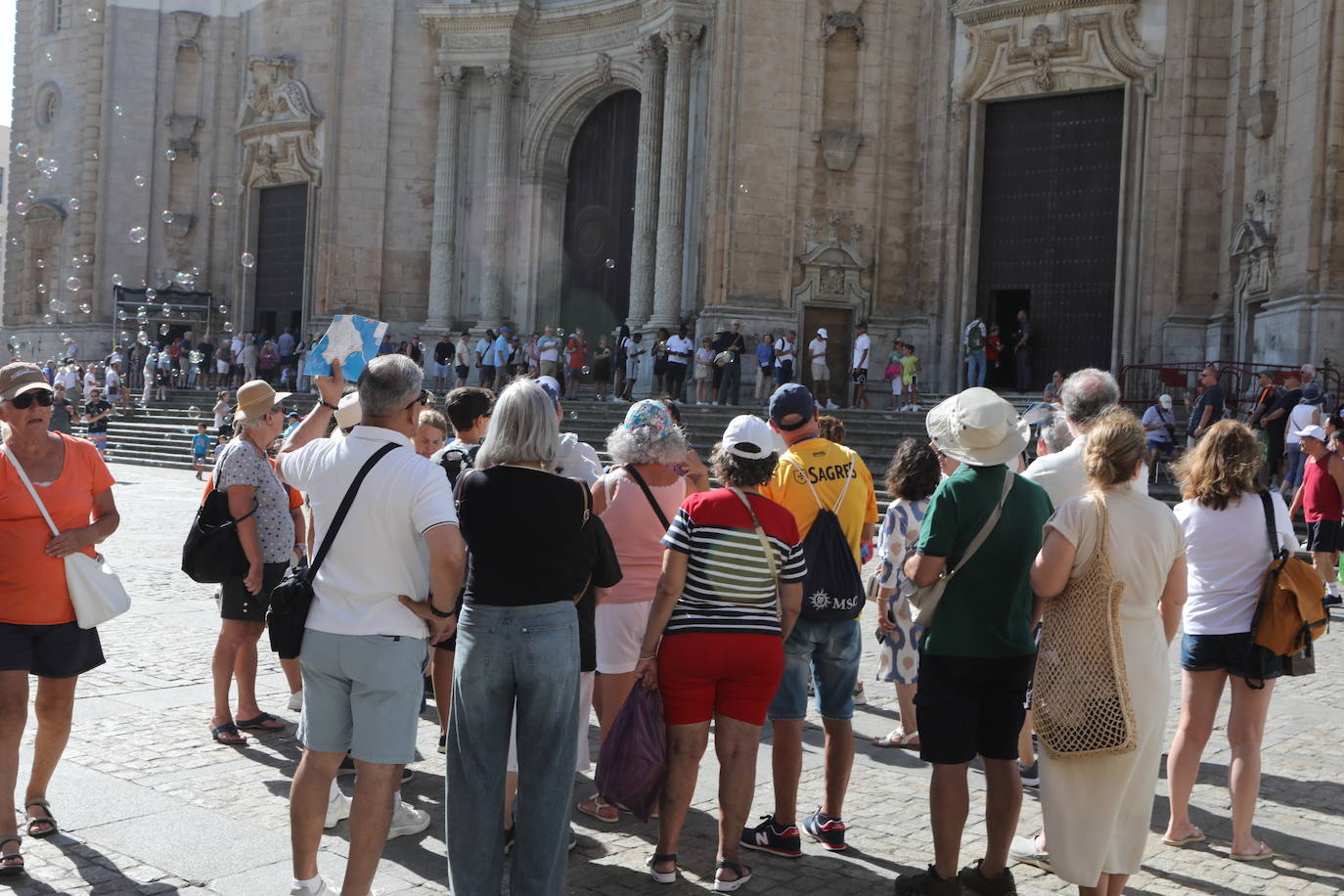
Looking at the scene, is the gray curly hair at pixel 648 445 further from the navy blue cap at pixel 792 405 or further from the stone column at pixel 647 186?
the stone column at pixel 647 186

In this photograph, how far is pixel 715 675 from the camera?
5062mm

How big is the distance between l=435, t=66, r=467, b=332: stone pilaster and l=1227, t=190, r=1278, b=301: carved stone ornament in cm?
1800

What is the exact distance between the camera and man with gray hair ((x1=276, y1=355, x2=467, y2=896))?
14.7 ft

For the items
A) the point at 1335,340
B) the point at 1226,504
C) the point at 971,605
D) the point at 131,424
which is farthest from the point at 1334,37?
the point at 131,424

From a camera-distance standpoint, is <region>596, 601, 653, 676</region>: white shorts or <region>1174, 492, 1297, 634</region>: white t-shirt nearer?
<region>1174, 492, 1297, 634</region>: white t-shirt

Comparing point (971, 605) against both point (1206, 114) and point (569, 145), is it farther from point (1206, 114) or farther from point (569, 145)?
point (569, 145)

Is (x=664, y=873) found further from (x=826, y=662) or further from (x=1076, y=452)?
(x=1076, y=452)

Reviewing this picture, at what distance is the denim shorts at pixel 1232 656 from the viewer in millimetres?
5570

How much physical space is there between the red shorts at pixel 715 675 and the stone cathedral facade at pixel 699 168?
1605 cm

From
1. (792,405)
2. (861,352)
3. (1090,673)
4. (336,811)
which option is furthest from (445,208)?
(1090,673)

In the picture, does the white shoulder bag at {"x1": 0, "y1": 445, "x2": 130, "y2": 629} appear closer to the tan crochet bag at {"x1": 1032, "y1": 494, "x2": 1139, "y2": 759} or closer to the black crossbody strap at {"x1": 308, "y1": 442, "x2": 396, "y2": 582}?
the black crossbody strap at {"x1": 308, "y1": 442, "x2": 396, "y2": 582}

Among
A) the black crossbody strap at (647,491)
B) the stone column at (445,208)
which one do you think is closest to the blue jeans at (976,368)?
the stone column at (445,208)

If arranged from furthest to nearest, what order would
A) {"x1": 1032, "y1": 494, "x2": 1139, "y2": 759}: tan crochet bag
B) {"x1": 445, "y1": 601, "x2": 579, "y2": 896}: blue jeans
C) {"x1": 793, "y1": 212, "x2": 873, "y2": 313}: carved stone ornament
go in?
{"x1": 793, "y1": 212, "x2": 873, "y2": 313}: carved stone ornament < {"x1": 1032, "y1": 494, "x2": 1139, "y2": 759}: tan crochet bag < {"x1": 445, "y1": 601, "x2": 579, "y2": 896}: blue jeans

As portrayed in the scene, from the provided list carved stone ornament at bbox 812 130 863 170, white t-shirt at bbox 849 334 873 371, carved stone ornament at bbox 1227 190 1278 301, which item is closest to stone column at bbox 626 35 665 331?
carved stone ornament at bbox 812 130 863 170
